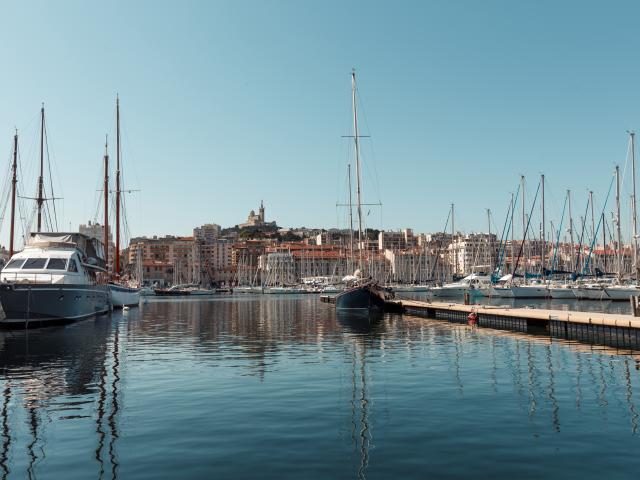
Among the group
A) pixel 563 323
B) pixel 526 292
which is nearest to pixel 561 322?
pixel 563 323

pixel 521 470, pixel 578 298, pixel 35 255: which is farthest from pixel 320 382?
pixel 578 298

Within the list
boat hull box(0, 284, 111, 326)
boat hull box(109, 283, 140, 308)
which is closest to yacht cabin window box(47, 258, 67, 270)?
boat hull box(0, 284, 111, 326)

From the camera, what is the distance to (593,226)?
8819 centimetres

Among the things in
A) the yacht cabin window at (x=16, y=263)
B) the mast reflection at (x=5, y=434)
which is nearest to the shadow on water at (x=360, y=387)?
the mast reflection at (x=5, y=434)

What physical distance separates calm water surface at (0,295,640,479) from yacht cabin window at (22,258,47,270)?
1521cm

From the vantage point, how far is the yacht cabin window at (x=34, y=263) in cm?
4188

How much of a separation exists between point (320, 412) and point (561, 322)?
25.7 m

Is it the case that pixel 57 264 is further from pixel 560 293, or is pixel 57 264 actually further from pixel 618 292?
pixel 560 293

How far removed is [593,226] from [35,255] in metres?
76.4

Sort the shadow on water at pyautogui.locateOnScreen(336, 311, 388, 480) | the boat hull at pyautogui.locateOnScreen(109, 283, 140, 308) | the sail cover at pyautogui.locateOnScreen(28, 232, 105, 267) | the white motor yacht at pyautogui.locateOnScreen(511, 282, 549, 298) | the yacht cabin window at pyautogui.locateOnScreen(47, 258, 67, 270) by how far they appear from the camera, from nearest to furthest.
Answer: the shadow on water at pyautogui.locateOnScreen(336, 311, 388, 480) → the yacht cabin window at pyautogui.locateOnScreen(47, 258, 67, 270) → the sail cover at pyautogui.locateOnScreen(28, 232, 105, 267) → the boat hull at pyautogui.locateOnScreen(109, 283, 140, 308) → the white motor yacht at pyautogui.locateOnScreen(511, 282, 549, 298)

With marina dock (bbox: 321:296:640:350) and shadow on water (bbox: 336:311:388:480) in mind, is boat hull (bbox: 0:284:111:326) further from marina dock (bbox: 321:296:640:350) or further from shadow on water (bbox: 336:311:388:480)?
marina dock (bbox: 321:296:640:350)

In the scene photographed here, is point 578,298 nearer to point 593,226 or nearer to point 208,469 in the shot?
point 593,226

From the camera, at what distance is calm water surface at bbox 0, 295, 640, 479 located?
10.7 m

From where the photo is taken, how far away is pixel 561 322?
118 feet
